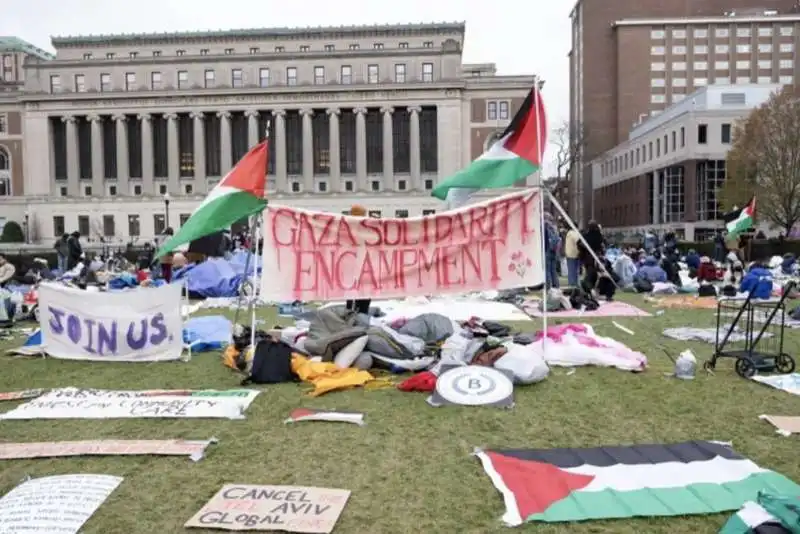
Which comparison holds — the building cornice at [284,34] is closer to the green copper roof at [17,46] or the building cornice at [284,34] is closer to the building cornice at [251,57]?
the building cornice at [251,57]

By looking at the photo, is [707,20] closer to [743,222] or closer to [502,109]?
[502,109]

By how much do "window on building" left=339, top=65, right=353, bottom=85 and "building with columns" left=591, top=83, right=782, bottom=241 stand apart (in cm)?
3246

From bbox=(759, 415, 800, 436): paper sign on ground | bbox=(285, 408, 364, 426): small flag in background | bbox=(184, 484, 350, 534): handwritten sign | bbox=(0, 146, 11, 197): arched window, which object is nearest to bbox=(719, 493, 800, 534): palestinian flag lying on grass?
bbox=(759, 415, 800, 436): paper sign on ground

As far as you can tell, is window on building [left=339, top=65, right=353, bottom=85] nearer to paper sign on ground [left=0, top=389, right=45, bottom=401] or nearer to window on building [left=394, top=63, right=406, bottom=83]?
window on building [left=394, top=63, right=406, bottom=83]

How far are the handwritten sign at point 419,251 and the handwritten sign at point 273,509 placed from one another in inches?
180

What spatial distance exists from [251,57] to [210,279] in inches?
2576

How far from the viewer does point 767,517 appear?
13.0 ft

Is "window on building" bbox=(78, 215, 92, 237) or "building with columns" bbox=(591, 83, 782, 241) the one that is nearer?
"building with columns" bbox=(591, 83, 782, 241)

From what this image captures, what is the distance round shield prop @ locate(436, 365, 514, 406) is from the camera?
7199 millimetres

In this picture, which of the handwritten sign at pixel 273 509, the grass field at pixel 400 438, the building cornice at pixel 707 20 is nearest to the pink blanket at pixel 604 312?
the grass field at pixel 400 438

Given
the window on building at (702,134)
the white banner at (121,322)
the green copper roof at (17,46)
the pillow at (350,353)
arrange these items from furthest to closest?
the green copper roof at (17,46) → the window on building at (702,134) → the white banner at (121,322) → the pillow at (350,353)

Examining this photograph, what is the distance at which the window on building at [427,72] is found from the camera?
7869 cm

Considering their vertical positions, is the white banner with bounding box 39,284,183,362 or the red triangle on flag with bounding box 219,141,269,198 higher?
the red triangle on flag with bounding box 219,141,269,198

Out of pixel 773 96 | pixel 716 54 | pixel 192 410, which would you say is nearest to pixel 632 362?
pixel 192 410
